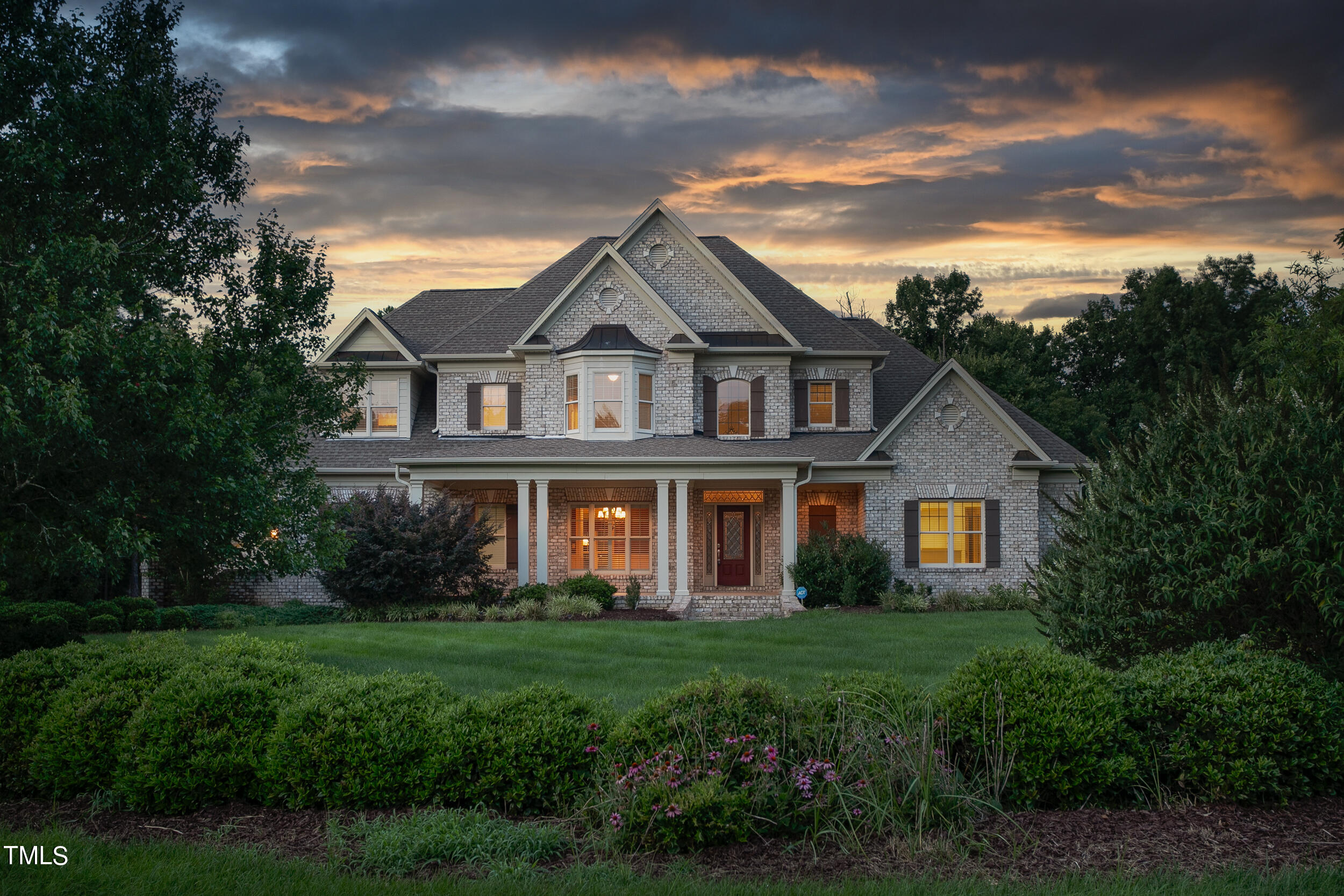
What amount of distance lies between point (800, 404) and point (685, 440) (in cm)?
372

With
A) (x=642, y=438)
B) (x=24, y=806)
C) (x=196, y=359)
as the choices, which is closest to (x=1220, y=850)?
(x=24, y=806)

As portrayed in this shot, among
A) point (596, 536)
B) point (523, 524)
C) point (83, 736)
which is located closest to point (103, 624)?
point (523, 524)

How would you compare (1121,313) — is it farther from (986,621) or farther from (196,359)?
(196,359)

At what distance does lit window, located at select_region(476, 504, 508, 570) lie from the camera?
2470cm

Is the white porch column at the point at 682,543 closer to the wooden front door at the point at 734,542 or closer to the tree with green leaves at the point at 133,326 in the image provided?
the wooden front door at the point at 734,542

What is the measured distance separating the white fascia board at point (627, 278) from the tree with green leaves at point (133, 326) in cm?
1207

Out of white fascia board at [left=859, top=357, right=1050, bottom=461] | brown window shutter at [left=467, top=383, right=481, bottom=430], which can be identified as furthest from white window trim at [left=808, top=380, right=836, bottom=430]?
brown window shutter at [left=467, top=383, right=481, bottom=430]

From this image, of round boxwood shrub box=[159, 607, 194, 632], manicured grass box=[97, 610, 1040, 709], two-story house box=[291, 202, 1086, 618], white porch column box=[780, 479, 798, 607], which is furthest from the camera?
two-story house box=[291, 202, 1086, 618]

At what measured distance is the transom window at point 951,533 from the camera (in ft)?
75.7

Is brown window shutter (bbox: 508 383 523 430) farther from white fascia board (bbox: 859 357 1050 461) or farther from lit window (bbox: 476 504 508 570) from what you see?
white fascia board (bbox: 859 357 1050 461)

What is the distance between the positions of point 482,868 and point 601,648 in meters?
9.36

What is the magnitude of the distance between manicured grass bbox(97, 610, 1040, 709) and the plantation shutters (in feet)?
18.9

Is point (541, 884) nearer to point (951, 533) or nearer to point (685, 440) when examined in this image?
point (685, 440)

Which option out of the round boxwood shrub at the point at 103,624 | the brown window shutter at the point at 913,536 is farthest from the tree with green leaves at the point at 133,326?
the brown window shutter at the point at 913,536
